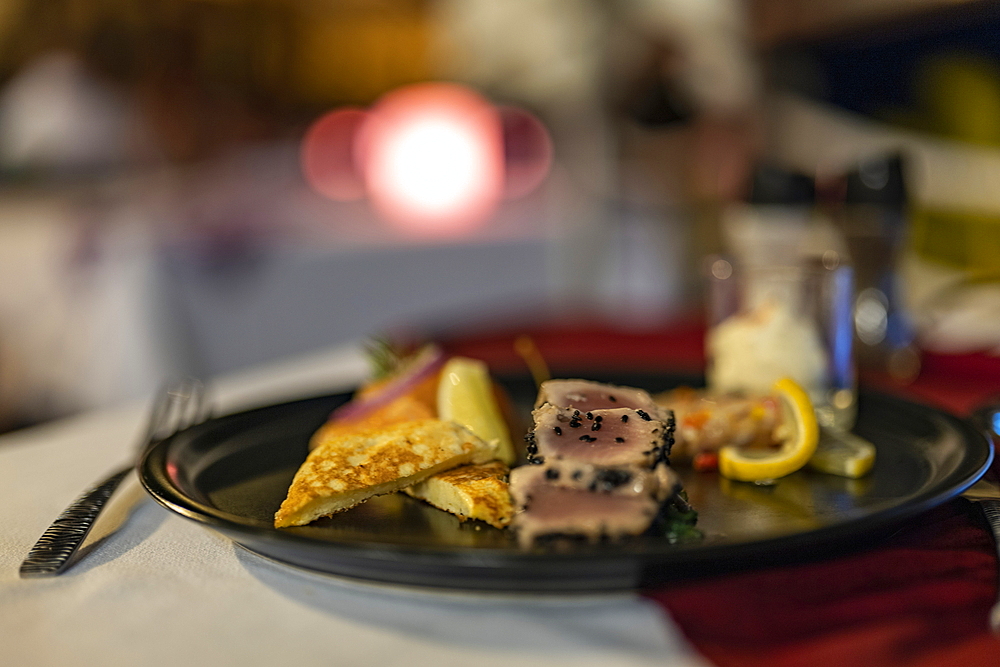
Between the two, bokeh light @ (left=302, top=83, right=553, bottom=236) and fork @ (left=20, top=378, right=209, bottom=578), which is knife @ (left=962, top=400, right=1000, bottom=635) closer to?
fork @ (left=20, top=378, right=209, bottom=578)

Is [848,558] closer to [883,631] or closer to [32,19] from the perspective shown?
[883,631]

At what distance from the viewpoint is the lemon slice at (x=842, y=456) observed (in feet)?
3.57

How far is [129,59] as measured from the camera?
660 cm

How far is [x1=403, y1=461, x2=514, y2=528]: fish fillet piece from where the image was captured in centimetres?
91

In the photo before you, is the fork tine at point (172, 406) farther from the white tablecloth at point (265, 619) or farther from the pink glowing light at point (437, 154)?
the pink glowing light at point (437, 154)

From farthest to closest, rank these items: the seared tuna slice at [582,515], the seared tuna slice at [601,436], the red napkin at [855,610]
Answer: the seared tuna slice at [601,436], the seared tuna slice at [582,515], the red napkin at [855,610]

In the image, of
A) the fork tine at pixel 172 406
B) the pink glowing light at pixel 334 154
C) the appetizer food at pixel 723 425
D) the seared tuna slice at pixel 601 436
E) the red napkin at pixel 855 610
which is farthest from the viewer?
the pink glowing light at pixel 334 154

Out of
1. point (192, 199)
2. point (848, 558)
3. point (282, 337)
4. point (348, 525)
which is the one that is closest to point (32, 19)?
point (192, 199)

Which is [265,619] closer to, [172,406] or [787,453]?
[787,453]

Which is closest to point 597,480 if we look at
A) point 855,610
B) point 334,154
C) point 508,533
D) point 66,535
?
point 508,533

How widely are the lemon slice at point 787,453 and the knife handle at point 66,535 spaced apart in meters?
0.84

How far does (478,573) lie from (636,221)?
4.12 m

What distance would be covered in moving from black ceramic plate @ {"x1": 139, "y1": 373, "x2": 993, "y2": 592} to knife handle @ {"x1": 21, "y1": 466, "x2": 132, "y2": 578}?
79 millimetres

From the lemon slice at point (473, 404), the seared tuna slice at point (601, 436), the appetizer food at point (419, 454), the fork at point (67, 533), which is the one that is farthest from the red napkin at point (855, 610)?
the fork at point (67, 533)
